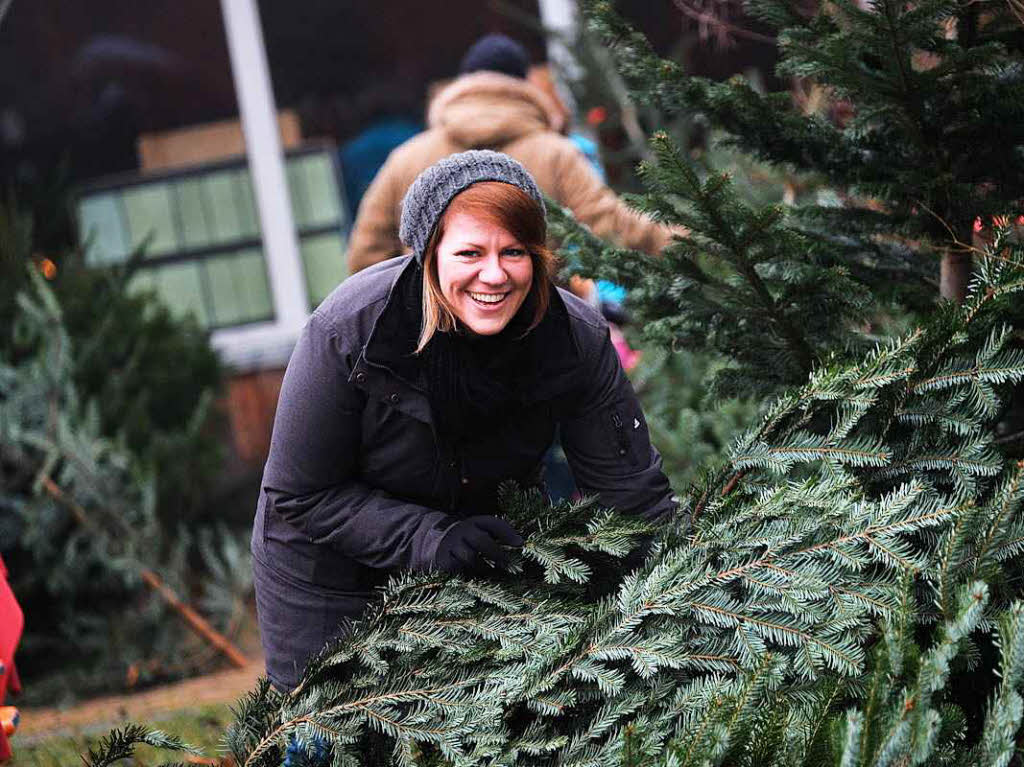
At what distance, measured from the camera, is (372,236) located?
4.93m

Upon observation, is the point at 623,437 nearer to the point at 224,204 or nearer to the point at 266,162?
the point at 266,162

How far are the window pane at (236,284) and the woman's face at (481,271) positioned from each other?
20.5 feet

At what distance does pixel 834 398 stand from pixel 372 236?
3049 mm

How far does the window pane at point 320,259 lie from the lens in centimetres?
841

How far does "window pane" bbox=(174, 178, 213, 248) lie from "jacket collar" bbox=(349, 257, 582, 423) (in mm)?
6300

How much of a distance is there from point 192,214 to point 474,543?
6649 millimetres

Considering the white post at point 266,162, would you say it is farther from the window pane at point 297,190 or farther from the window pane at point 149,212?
the window pane at point 149,212

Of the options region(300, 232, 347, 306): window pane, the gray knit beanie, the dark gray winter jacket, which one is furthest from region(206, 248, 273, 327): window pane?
the gray knit beanie

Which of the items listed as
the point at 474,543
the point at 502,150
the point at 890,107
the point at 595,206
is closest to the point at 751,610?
the point at 474,543

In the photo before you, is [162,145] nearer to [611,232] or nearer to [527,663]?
[611,232]

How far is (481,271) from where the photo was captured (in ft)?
7.45

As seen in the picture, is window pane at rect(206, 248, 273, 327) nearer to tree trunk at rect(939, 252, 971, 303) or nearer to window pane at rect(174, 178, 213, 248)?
window pane at rect(174, 178, 213, 248)

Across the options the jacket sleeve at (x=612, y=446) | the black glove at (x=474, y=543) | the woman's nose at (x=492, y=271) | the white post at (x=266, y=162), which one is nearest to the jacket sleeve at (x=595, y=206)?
the jacket sleeve at (x=612, y=446)

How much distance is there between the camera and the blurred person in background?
471 cm
